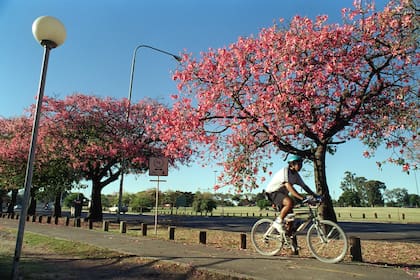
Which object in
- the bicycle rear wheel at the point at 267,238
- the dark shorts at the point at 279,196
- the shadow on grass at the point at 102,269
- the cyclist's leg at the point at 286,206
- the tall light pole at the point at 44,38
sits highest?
the tall light pole at the point at 44,38

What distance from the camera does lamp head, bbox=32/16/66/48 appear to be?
6.04 m

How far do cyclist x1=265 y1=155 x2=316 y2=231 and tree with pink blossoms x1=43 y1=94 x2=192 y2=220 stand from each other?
13020 millimetres

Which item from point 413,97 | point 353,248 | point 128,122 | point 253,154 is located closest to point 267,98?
point 253,154

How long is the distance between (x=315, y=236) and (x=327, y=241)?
0.26 meters

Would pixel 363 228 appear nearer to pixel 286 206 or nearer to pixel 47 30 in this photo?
pixel 286 206

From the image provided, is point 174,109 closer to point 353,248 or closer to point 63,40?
point 63,40

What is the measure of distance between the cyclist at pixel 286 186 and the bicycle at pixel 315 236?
7.7 inches

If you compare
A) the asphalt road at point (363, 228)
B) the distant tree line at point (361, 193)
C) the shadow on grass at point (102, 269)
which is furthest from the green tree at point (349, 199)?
the shadow on grass at point (102, 269)

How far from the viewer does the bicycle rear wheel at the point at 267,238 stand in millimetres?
7094

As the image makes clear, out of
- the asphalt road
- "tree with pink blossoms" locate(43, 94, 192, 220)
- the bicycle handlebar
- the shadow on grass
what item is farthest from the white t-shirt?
A: "tree with pink blossoms" locate(43, 94, 192, 220)

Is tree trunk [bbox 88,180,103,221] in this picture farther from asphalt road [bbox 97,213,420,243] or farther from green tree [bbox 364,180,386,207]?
green tree [bbox 364,180,386,207]

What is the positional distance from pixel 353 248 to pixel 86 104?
18558mm

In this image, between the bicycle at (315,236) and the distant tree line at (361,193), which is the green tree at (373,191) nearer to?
the distant tree line at (361,193)

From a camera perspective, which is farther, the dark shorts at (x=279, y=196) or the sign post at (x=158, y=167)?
the sign post at (x=158, y=167)
